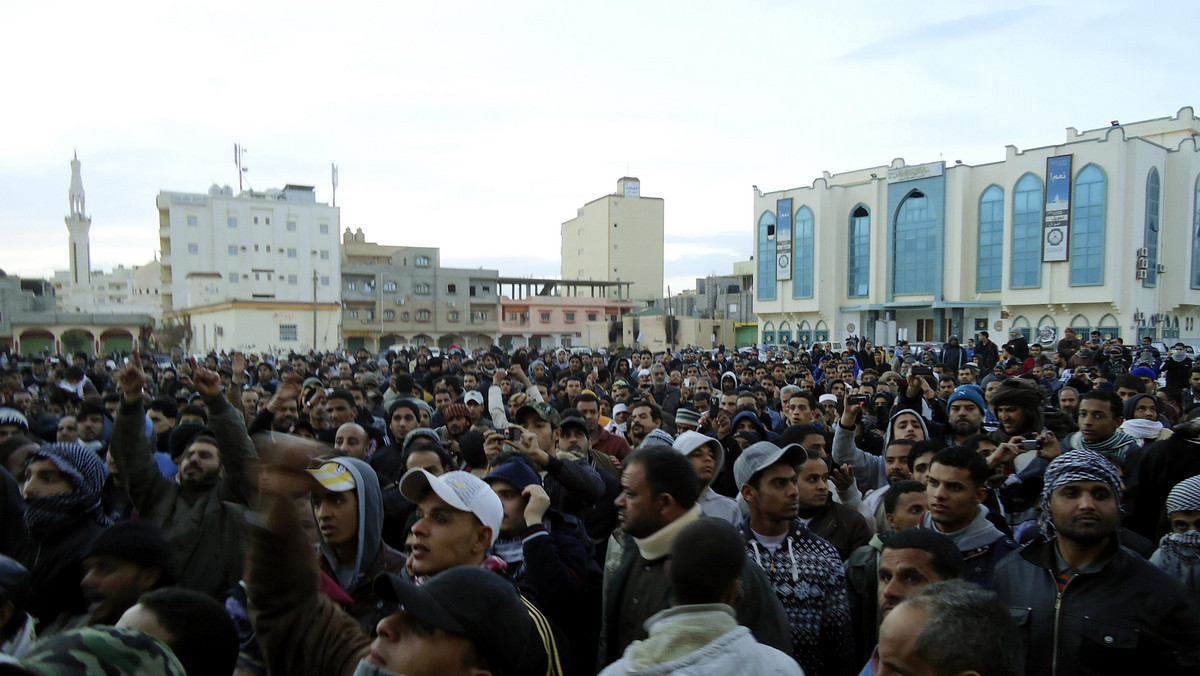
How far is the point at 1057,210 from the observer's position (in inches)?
1398

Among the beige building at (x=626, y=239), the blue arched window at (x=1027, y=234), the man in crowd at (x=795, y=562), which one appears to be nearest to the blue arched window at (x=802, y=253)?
the blue arched window at (x=1027, y=234)

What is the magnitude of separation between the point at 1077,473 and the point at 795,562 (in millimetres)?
1129

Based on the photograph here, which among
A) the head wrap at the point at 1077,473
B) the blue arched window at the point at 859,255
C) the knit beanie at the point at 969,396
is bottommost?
the knit beanie at the point at 969,396

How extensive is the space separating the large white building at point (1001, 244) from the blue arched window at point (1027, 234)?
7 cm

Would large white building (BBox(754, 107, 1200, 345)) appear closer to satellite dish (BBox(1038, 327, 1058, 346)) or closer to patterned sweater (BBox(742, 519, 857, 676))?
satellite dish (BBox(1038, 327, 1058, 346))

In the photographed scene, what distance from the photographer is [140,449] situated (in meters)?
3.59

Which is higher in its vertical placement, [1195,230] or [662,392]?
[1195,230]

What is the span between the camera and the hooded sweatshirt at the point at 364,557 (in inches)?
102

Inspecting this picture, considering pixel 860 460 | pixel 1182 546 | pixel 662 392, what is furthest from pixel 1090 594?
pixel 662 392

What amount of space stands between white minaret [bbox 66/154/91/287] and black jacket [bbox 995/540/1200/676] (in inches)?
3615

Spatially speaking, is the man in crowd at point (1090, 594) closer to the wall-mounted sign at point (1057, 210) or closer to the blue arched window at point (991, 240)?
the wall-mounted sign at point (1057, 210)

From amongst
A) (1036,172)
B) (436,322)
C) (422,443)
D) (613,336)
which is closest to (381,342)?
(436,322)

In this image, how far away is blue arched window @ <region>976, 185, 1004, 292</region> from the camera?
38312 mm

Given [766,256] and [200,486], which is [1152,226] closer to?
[766,256]
